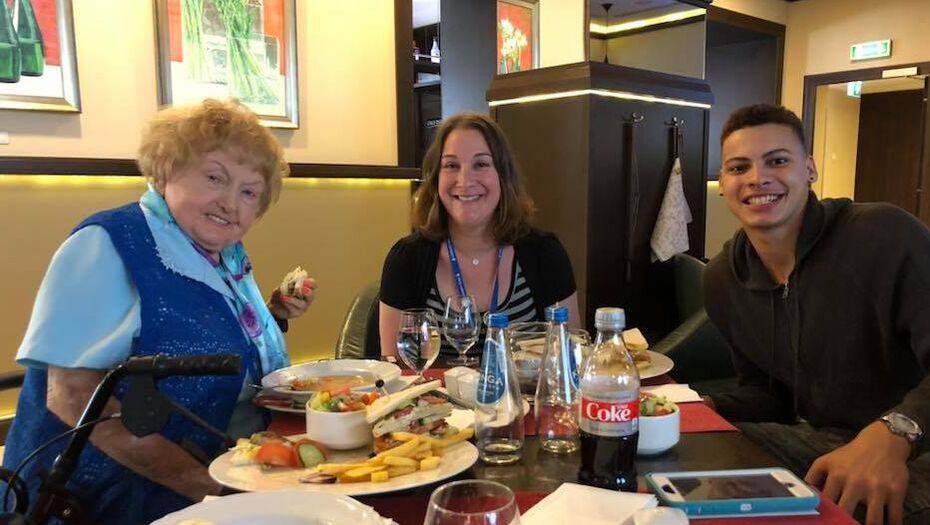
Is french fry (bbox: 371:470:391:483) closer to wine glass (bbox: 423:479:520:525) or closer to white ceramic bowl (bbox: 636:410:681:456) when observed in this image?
wine glass (bbox: 423:479:520:525)

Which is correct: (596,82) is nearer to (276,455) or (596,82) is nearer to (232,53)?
(232,53)

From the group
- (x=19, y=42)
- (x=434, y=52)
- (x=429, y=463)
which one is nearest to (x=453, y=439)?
(x=429, y=463)

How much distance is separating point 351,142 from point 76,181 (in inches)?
62.0

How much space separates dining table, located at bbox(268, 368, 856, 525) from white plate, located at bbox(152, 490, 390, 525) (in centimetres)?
9

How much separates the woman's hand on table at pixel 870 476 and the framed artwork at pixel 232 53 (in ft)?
10.7

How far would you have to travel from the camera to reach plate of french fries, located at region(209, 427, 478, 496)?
3.16 feet

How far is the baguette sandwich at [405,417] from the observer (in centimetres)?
109

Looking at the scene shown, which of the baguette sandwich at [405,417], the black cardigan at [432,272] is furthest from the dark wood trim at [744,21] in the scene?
the baguette sandwich at [405,417]

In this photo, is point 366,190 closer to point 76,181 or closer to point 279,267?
point 279,267

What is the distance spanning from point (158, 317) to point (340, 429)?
0.54 metres

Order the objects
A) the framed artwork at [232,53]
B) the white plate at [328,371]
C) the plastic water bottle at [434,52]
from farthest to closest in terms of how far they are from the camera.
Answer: the plastic water bottle at [434,52] < the framed artwork at [232,53] < the white plate at [328,371]

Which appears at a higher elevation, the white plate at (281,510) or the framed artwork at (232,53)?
the framed artwork at (232,53)

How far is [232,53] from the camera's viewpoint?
3.74m

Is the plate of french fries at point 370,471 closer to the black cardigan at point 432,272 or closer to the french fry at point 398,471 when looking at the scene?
the french fry at point 398,471
